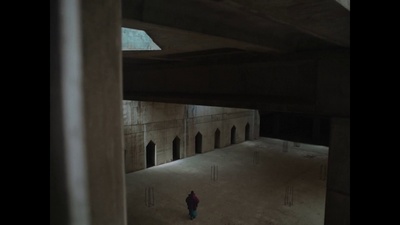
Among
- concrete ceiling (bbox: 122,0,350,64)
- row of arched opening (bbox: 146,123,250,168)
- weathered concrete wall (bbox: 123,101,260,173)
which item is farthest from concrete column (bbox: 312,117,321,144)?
concrete ceiling (bbox: 122,0,350,64)

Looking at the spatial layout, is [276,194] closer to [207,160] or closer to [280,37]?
[207,160]

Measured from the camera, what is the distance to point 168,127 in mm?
17078

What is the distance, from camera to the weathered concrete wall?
50.2ft

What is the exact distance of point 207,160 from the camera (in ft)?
57.7

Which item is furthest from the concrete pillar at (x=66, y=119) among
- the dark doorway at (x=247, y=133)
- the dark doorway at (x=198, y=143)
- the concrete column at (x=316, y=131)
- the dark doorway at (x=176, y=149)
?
the concrete column at (x=316, y=131)

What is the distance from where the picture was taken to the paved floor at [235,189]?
10.2 meters

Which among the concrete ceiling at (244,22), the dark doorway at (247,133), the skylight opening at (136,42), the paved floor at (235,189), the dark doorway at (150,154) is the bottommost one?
the paved floor at (235,189)

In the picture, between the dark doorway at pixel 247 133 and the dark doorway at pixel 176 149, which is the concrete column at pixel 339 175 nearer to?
the dark doorway at pixel 176 149

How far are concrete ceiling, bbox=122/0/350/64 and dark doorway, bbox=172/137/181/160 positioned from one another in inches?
464

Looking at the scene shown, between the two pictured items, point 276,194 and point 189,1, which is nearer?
point 189,1

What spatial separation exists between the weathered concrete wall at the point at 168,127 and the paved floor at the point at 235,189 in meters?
0.76

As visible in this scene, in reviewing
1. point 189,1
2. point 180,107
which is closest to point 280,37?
point 189,1
